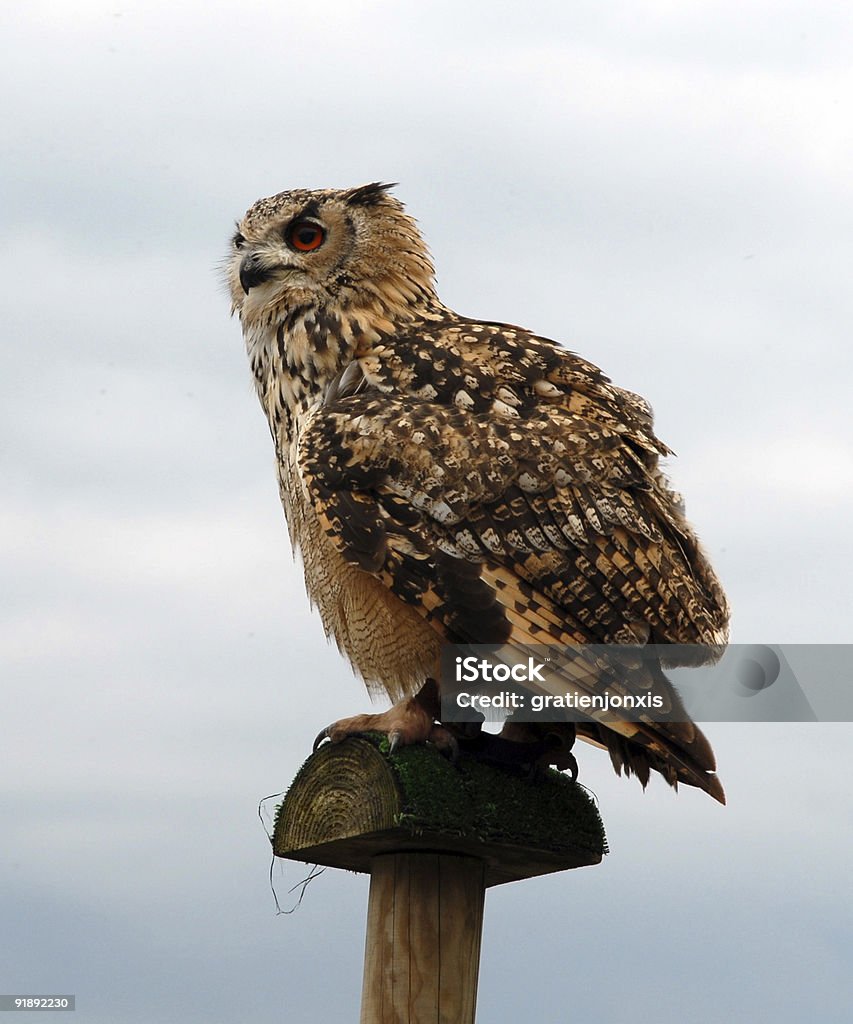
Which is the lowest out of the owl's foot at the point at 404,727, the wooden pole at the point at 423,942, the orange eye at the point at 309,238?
the wooden pole at the point at 423,942

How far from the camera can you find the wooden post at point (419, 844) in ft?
12.8

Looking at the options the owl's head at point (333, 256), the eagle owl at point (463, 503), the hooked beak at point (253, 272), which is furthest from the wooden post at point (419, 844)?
the hooked beak at point (253, 272)

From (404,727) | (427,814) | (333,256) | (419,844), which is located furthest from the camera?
(333,256)

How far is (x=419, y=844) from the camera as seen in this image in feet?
13.2

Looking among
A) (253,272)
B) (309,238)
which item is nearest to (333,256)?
(309,238)

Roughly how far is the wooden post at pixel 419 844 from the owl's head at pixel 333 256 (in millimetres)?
1754

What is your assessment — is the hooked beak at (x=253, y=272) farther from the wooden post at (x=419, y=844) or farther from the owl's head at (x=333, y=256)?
the wooden post at (x=419, y=844)

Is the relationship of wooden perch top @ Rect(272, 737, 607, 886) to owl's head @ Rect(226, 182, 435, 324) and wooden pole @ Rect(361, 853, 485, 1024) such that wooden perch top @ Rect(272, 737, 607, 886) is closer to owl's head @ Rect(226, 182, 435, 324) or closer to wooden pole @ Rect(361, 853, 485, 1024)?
wooden pole @ Rect(361, 853, 485, 1024)

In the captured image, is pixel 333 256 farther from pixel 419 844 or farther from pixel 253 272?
pixel 419 844

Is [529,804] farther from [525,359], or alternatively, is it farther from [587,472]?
[525,359]

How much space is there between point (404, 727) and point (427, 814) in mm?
355

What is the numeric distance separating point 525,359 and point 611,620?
3.53ft

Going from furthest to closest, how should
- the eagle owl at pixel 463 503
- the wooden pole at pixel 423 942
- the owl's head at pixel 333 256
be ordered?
1. the owl's head at pixel 333 256
2. the eagle owl at pixel 463 503
3. the wooden pole at pixel 423 942

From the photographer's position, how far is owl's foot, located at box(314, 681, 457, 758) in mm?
4180
